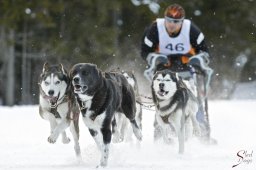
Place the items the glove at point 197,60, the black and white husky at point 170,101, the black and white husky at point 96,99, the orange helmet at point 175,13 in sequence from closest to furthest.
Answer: the black and white husky at point 96,99, the black and white husky at point 170,101, the orange helmet at point 175,13, the glove at point 197,60

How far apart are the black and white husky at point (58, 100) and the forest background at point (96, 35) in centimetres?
1338

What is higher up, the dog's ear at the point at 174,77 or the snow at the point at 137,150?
the dog's ear at the point at 174,77

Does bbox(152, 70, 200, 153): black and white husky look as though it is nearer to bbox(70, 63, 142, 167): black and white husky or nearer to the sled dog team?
the sled dog team

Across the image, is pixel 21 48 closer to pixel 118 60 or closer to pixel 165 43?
pixel 118 60

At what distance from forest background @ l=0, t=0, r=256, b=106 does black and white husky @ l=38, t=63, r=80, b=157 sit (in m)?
13.4

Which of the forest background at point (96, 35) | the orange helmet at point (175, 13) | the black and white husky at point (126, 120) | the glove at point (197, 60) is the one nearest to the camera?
the black and white husky at point (126, 120)

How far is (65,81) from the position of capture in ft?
23.7

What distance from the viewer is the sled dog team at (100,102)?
22.5 ft

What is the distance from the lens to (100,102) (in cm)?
688

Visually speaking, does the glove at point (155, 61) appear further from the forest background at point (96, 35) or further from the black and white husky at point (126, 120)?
the forest background at point (96, 35)

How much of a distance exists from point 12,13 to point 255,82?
1007cm

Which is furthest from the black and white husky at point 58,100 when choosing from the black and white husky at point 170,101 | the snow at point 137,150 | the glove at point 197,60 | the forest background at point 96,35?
the forest background at point 96,35

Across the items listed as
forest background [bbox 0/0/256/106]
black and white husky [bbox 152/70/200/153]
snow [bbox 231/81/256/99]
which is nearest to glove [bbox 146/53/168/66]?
black and white husky [bbox 152/70/200/153]

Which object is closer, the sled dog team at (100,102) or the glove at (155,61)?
the sled dog team at (100,102)
